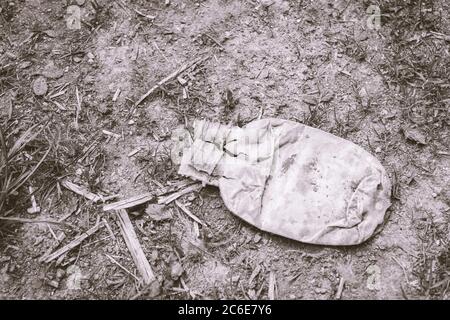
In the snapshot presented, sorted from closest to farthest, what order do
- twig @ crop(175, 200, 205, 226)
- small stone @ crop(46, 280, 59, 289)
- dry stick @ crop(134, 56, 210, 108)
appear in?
small stone @ crop(46, 280, 59, 289)
twig @ crop(175, 200, 205, 226)
dry stick @ crop(134, 56, 210, 108)

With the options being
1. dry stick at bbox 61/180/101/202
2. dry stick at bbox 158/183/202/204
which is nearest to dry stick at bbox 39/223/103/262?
dry stick at bbox 61/180/101/202

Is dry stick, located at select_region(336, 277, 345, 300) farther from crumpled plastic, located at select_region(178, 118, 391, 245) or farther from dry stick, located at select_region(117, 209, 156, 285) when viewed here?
dry stick, located at select_region(117, 209, 156, 285)

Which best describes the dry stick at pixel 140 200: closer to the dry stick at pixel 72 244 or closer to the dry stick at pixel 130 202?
the dry stick at pixel 130 202

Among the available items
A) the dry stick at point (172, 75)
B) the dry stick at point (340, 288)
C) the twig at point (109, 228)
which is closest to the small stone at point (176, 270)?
the twig at point (109, 228)

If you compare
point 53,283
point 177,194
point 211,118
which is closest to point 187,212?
point 177,194

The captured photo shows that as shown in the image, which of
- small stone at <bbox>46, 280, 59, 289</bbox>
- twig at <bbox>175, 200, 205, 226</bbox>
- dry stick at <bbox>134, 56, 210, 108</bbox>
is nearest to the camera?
small stone at <bbox>46, 280, 59, 289</bbox>
